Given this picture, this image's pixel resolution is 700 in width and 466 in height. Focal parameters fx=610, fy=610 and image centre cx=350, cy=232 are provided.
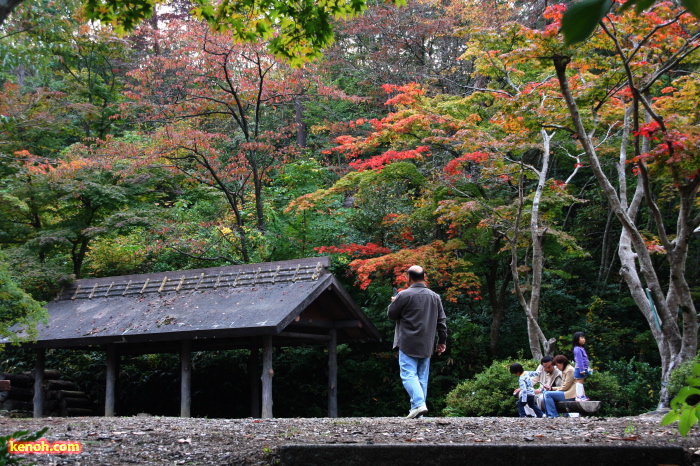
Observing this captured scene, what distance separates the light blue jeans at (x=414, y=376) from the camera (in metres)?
6.55

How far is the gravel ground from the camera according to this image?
3770mm

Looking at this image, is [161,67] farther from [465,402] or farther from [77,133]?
[465,402]

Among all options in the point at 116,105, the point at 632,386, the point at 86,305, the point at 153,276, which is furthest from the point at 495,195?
the point at 116,105

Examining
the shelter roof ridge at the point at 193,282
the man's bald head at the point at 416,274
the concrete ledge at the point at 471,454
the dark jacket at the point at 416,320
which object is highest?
the shelter roof ridge at the point at 193,282

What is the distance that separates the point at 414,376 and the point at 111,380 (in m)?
8.12

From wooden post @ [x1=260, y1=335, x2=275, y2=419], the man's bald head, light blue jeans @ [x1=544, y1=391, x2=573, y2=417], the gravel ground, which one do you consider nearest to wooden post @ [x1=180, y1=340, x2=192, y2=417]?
wooden post @ [x1=260, y1=335, x2=275, y2=419]

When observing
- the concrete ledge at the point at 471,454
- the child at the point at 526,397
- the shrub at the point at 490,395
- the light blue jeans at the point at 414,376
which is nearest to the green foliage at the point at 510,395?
the shrub at the point at 490,395

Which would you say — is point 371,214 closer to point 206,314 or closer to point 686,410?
point 206,314

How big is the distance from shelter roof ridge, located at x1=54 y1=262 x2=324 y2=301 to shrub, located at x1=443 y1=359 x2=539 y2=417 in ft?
11.4

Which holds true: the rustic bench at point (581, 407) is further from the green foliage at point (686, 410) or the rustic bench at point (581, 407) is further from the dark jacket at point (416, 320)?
the green foliage at point (686, 410)

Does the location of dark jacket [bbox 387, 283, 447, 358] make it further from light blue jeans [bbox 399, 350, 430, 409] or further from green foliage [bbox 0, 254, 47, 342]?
green foliage [bbox 0, 254, 47, 342]

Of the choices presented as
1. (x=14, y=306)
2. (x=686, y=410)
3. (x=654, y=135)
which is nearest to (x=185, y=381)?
(x=14, y=306)

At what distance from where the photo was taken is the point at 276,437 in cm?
453

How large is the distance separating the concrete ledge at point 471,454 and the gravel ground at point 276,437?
20 centimetres
